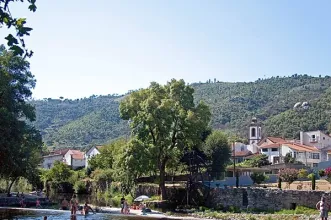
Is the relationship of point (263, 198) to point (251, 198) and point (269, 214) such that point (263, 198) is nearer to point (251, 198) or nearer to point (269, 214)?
point (251, 198)

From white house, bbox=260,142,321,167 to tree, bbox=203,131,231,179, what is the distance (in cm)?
2651

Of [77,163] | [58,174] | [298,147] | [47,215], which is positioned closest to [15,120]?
[47,215]

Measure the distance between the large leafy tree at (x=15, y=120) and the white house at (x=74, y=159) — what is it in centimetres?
6068

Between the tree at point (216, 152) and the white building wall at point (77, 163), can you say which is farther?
the white building wall at point (77, 163)

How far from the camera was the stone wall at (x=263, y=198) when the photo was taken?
3831cm

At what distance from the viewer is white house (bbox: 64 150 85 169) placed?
103 meters

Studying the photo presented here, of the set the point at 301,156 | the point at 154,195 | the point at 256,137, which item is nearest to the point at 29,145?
the point at 154,195

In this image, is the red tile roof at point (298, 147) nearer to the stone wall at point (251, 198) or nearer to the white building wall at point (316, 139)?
the white building wall at point (316, 139)

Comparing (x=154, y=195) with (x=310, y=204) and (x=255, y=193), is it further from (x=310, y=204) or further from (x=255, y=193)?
(x=310, y=204)

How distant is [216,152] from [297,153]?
3167 centimetres

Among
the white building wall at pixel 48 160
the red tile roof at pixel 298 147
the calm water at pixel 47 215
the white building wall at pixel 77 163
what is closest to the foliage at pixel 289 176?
the calm water at pixel 47 215

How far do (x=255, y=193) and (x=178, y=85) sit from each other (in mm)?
14878

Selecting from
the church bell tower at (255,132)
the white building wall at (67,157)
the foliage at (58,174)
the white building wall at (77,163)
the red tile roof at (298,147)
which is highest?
the church bell tower at (255,132)

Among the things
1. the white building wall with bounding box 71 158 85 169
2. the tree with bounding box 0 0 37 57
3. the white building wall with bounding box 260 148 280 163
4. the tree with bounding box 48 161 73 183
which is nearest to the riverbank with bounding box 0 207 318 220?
the tree with bounding box 0 0 37 57
